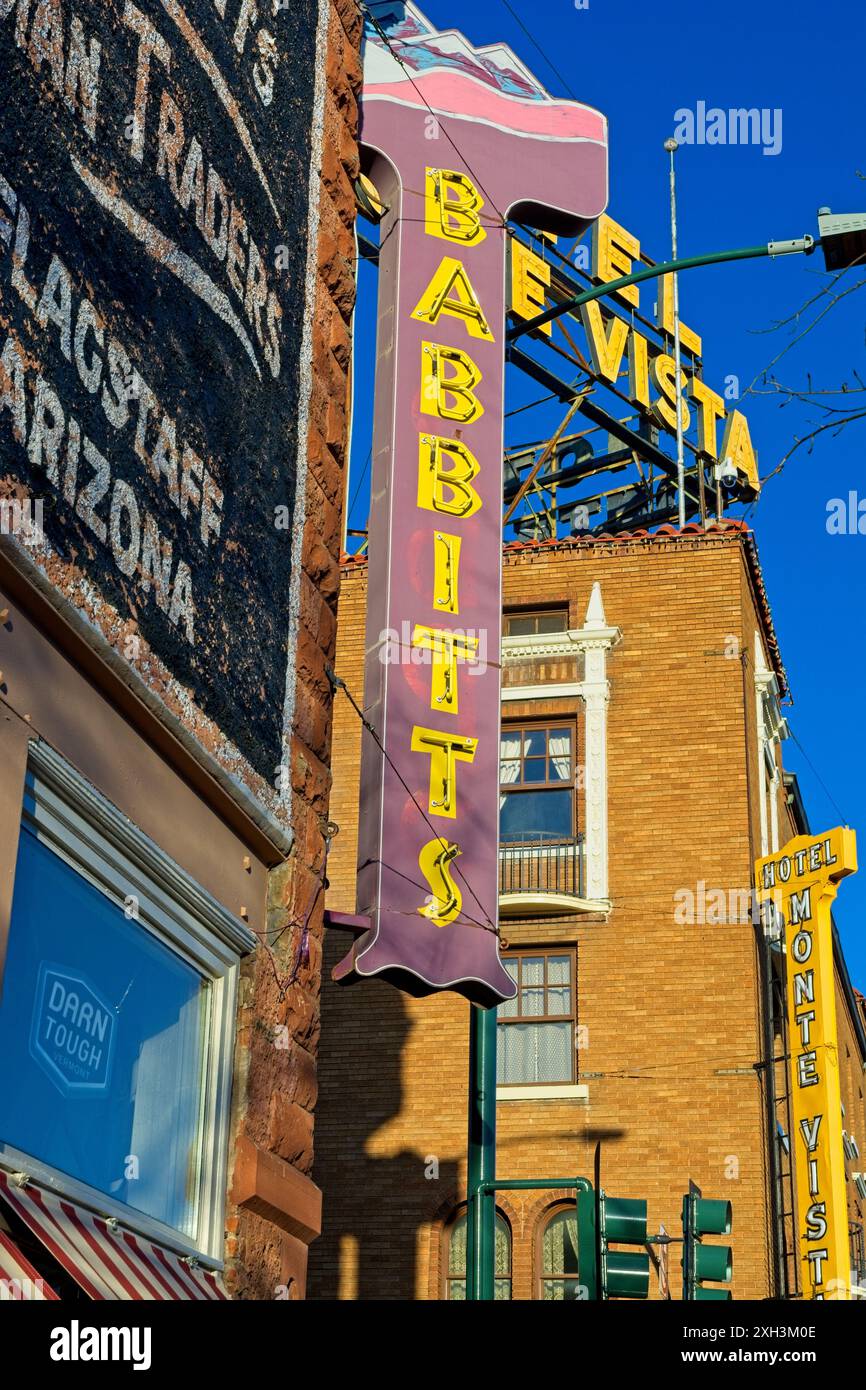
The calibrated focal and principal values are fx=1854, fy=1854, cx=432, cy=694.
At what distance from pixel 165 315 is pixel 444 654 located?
15.3 ft

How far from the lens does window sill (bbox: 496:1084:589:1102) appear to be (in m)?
25.0

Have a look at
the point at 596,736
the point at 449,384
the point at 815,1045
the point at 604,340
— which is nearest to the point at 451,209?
the point at 449,384

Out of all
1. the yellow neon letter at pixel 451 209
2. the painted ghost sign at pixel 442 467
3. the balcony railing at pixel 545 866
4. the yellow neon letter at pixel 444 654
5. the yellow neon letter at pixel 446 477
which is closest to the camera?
the painted ghost sign at pixel 442 467

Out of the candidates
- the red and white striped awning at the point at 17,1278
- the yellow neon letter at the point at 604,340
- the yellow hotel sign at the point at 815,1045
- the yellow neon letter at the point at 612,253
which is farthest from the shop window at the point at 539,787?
the red and white striped awning at the point at 17,1278

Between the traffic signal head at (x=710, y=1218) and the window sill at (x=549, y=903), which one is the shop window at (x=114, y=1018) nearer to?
the traffic signal head at (x=710, y=1218)

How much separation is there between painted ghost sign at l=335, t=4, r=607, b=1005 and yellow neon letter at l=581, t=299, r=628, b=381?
15946 millimetres

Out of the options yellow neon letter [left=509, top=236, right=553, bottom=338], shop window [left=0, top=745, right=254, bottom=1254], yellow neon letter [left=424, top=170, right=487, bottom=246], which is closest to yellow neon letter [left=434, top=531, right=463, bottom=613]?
yellow neon letter [left=424, top=170, right=487, bottom=246]

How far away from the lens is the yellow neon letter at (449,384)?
14.1 metres

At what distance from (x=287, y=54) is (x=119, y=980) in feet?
18.4

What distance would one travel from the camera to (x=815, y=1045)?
24.7 meters

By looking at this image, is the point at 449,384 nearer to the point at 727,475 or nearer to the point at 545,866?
the point at 545,866

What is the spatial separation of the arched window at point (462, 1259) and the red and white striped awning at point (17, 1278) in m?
19.3
